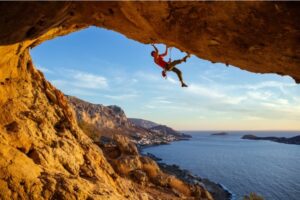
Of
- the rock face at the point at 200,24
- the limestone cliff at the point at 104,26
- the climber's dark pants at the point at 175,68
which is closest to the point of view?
the rock face at the point at 200,24

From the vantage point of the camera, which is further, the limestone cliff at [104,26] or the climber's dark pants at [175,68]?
the climber's dark pants at [175,68]

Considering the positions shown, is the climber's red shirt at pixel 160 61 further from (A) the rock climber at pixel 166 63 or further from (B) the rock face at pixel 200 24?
(B) the rock face at pixel 200 24

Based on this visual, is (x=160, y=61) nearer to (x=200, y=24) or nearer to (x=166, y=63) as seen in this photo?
(x=166, y=63)

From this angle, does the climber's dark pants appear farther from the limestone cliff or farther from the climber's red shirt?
the limestone cliff

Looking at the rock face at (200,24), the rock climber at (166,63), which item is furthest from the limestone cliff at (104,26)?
the rock climber at (166,63)

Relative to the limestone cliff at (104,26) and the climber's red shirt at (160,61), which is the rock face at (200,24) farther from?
the climber's red shirt at (160,61)

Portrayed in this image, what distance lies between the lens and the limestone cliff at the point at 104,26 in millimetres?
7543

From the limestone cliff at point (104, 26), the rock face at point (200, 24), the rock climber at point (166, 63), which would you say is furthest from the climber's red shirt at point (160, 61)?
the rock face at point (200, 24)

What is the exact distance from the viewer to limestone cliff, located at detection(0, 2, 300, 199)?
7.54 meters

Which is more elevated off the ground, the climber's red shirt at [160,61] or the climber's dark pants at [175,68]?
the climber's red shirt at [160,61]

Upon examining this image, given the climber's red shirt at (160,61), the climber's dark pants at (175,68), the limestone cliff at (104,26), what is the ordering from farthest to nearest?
1. the climber's red shirt at (160,61)
2. the climber's dark pants at (175,68)
3. the limestone cliff at (104,26)

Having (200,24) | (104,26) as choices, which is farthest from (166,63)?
(200,24)

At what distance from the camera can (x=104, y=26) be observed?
10.3 meters

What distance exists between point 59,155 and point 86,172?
2.53 meters
